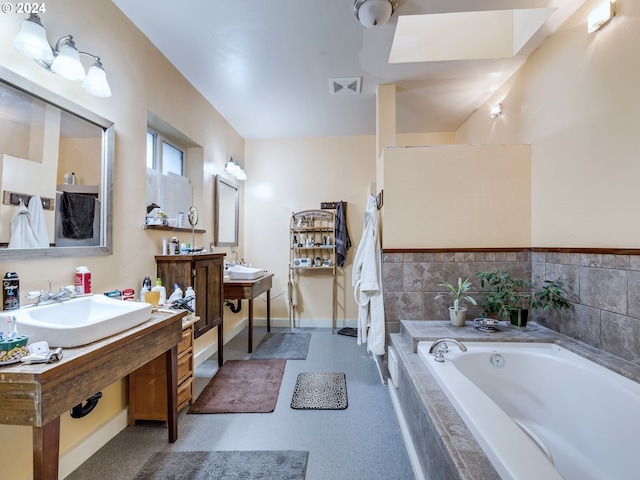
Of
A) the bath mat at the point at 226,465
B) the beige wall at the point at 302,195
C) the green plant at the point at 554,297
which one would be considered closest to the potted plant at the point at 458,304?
the green plant at the point at 554,297

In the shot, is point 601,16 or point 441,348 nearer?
point 601,16

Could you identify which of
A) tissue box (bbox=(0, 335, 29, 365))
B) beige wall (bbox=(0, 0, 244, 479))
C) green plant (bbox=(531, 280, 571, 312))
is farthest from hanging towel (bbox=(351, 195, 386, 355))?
tissue box (bbox=(0, 335, 29, 365))

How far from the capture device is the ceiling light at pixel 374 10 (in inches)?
69.3

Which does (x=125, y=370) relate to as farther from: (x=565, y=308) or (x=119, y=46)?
(x=565, y=308)

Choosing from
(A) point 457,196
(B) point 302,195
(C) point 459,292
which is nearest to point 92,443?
(C) point 459,292

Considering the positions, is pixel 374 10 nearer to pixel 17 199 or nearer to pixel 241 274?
pixel 17 199

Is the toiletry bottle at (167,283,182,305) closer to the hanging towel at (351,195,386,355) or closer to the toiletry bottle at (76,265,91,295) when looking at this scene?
the toiletry bottle at (76,265,91,295)

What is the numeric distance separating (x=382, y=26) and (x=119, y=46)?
1.74 metres

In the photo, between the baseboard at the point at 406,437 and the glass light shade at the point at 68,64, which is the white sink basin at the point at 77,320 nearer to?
the glass light shade at the point at 68,64

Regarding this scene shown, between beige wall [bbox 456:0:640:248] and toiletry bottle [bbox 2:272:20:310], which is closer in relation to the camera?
toiletry bottle [bbox 2:272:20:310]

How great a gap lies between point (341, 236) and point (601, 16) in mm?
2866

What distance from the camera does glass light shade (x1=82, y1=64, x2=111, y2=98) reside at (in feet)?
5.09

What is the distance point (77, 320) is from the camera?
141cm

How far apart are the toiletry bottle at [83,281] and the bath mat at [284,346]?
1.85 m
